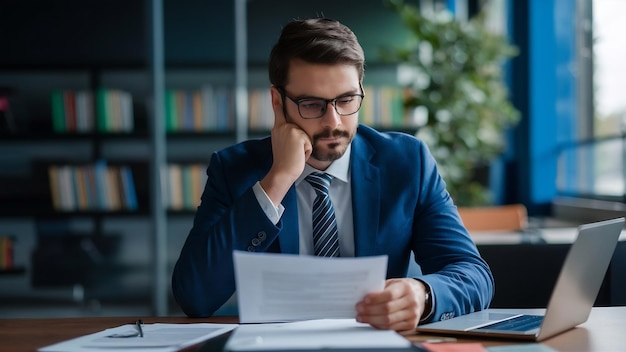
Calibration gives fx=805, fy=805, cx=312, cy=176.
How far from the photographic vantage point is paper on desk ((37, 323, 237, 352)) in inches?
52.6

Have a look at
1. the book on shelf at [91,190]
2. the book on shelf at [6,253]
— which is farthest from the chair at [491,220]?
the book on shelf at [6,253]

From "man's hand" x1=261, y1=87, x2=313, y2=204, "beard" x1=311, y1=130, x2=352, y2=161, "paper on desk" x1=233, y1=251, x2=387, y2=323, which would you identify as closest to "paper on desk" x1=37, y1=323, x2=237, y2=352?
"paper on desk" x1=233, y1=251, x2=387, y2=323

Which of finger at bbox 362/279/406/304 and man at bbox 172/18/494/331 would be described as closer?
finger at bbox 362/279/406/304

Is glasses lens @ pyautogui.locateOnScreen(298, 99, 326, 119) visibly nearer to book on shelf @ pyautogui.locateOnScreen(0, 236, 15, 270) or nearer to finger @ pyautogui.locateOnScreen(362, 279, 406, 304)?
finger @ pyautogui.locateOnScreen(362, 279, 406, 304)

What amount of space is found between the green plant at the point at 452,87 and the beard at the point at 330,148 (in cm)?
347

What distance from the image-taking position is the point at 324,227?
1904 mm

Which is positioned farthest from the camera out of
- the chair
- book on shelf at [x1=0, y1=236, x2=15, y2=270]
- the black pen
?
book on shelf at [x1=0, y1=236, x2=15, y2=270]

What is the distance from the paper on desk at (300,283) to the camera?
1269 millimetres

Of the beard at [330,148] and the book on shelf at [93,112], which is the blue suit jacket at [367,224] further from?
the book on shelf at [93,112]

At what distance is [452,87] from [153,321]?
13.5 ft

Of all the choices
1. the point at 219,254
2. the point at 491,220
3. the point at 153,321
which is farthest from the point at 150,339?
the point at 491,220

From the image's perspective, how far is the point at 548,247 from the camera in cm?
218

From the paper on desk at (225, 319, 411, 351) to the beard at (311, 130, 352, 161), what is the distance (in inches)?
21.2

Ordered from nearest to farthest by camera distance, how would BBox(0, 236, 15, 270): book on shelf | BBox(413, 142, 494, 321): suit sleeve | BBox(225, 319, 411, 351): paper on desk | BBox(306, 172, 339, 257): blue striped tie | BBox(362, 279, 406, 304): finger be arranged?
BBox(225, 319, 411, 351): paper on desk
BBox(362, 279, 406, 304): finger
BBox(413, 142, 494, 321): suit sleeve
BBox(306, 172, 339, 257): blue striped tie
BBox(0, 236, 15, 270): book on shelf
